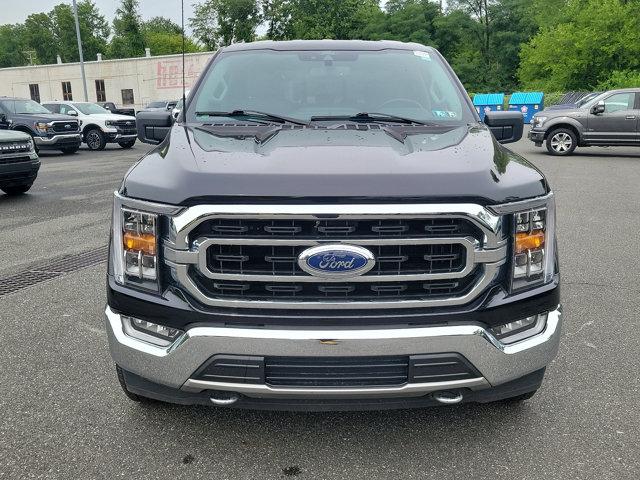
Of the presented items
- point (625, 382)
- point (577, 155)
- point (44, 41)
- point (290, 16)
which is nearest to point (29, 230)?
point (625, 382)

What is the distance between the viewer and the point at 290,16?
6825cm

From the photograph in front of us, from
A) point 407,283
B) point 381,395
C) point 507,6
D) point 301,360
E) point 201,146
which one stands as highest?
point 507,6

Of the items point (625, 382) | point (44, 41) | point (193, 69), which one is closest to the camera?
point (625, 382)

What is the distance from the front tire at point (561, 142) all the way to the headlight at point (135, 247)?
1569 centimetres

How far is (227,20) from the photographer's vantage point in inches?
2667

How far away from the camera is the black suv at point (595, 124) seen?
1532 cm

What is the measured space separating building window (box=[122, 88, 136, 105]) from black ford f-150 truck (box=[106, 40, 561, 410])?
170 feet

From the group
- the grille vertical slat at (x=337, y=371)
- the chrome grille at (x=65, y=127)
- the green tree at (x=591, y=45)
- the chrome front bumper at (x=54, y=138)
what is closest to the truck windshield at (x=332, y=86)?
the grille vertical slat at (x=337, y=371)

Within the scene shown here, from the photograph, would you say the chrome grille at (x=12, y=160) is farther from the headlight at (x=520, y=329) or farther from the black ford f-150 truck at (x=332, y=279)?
the headlight at (x=520, y=329)

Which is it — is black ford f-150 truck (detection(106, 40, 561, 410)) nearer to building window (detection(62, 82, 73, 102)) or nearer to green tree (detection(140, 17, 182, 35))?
building window (detection(62, 82, 73, 102))

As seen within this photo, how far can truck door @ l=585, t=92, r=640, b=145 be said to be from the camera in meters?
15.3

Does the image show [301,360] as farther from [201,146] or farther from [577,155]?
[577,155]

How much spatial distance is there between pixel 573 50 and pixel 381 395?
132 feet

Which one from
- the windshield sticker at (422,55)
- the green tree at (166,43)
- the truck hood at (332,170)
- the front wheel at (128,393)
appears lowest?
the front wheel at (128,393)
